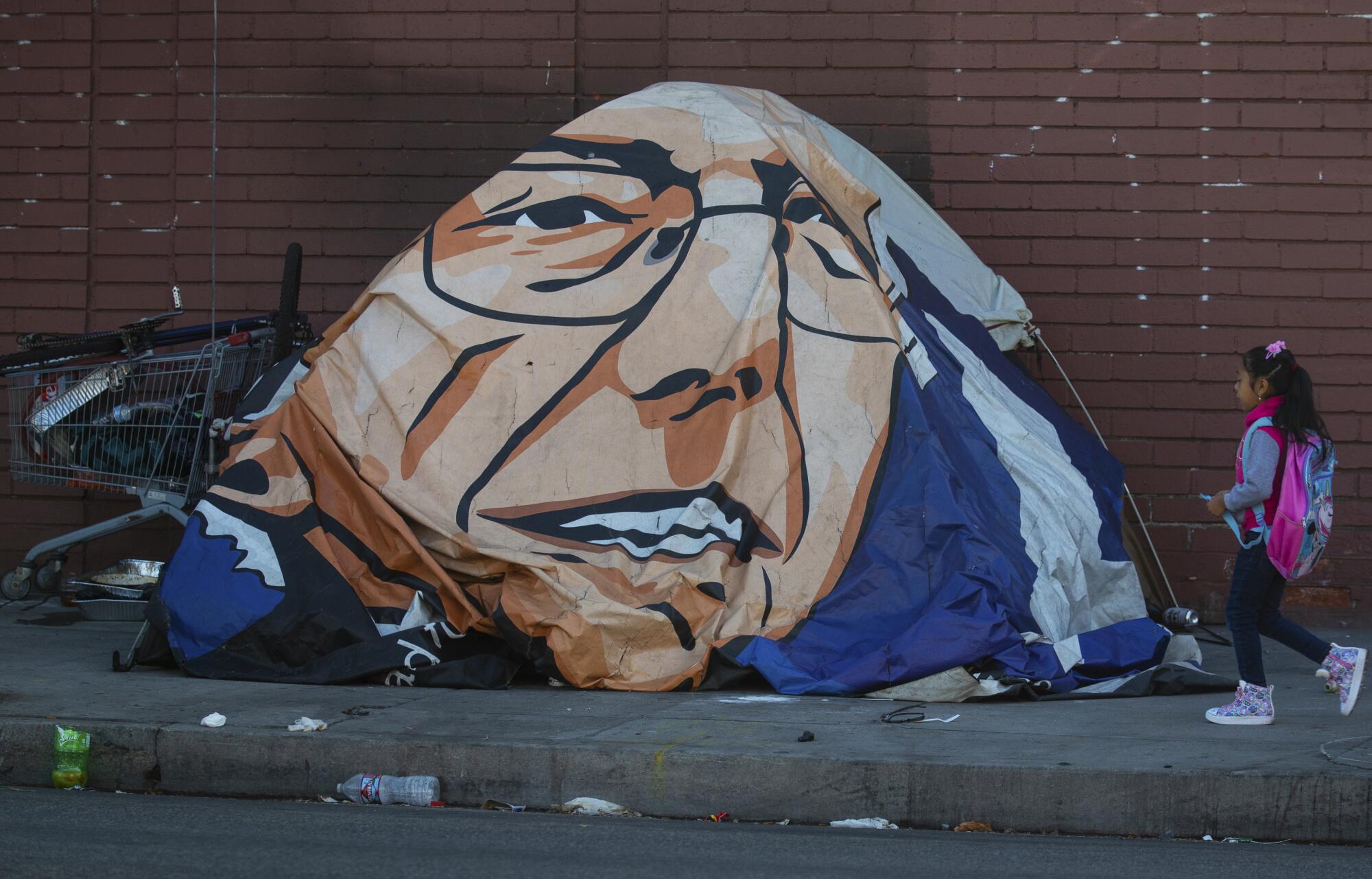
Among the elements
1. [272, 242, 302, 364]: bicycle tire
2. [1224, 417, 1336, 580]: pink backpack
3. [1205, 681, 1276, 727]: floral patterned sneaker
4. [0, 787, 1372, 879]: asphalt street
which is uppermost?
[272, 242, 302, 364]: bicycle tire

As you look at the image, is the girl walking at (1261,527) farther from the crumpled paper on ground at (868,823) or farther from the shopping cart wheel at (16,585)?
the shopping cart wheel at (16,585)

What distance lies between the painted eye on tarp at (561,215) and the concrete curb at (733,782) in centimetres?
286

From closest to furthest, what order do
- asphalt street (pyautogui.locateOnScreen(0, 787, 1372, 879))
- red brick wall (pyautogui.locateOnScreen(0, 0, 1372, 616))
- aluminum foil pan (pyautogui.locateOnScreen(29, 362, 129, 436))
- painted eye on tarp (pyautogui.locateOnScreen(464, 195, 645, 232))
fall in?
asphalt street (pyautogui.locateOnScreen(0, 787, 1372, 879)) < painted eye on tarp (pyautogui.locateOnScreen(464, 195, 645, 232)) < aluminum foil pan (pyautogui.locateOnScreen(29, 362, 129, 436)) < red brick wall (pyautogui.locateOnScreen(0, 0, 1372, 616))

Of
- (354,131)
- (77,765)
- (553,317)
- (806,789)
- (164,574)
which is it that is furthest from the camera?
(354,131)

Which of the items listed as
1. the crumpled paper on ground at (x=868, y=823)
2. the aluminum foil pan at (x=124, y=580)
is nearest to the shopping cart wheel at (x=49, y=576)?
the aluminum foil pan at (x=124, y=580)

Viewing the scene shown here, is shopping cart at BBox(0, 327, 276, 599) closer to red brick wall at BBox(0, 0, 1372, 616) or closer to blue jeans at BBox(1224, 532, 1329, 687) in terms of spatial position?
red brick wall at BBox(0, 0, 1372, 616)

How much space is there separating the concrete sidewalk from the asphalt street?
12 cm

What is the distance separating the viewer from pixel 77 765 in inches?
185

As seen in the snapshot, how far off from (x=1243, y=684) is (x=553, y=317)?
11.1 ft

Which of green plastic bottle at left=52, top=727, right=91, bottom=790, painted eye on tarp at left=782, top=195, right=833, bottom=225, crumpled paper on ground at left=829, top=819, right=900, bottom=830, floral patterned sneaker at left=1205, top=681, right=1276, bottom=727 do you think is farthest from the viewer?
painted eye on tarp at left=782, top=195, right=833, bottom=225

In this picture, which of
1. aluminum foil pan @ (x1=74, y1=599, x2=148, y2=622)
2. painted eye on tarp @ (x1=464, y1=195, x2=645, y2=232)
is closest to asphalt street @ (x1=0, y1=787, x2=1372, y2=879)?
aluminum foil pan @ (x1=74, y1=599, x2=148, y2=622)

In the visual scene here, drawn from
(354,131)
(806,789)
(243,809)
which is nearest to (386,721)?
(243,809)

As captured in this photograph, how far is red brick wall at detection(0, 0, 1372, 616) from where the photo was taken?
25.6 ft

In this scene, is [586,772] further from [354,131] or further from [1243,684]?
[354,131]
